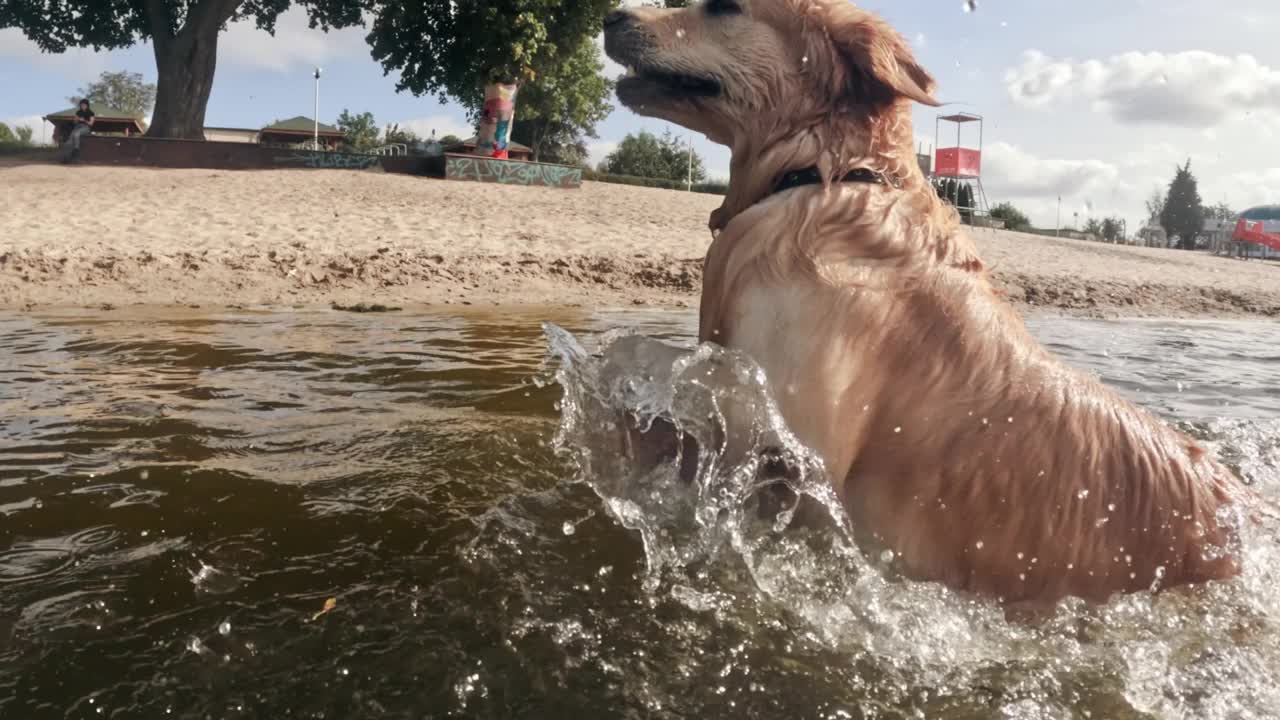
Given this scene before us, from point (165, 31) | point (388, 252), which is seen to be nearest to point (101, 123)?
point (165, 31)

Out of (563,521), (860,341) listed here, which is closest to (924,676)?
(860,341)

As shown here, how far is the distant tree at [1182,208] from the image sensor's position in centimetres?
6800

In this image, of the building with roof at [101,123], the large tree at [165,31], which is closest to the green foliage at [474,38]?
the large tree at [165,31]

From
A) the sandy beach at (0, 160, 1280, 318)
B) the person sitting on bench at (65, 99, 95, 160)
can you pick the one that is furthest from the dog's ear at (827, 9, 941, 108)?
the person sitting on bench at (65, 99, 95, 160)

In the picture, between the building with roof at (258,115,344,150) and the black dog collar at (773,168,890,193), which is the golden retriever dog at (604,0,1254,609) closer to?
the black dog collar at (773,168,890,193)

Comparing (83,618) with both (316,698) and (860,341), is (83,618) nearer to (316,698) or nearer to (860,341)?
(316,698)

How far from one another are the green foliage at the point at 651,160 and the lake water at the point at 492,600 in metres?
56.6

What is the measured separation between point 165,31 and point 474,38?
9632mm

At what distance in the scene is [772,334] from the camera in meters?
3.00

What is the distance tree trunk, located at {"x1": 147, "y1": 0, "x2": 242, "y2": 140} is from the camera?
1098 inches

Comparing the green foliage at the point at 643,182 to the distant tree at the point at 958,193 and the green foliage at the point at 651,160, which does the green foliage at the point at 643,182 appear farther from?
the distant tree at the point at 958,193

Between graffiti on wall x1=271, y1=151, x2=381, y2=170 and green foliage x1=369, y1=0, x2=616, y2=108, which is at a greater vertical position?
green foliage x1=369, y1=0, x2=616, y2=108

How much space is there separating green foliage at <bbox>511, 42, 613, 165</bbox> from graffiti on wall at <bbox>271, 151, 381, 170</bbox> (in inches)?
770

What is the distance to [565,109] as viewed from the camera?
202 feet
